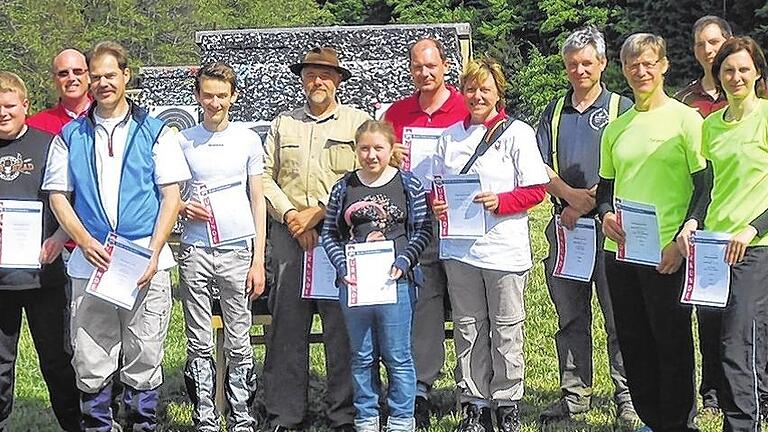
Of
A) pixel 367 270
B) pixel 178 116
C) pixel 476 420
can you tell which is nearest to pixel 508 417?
Answer: pixel 476 420

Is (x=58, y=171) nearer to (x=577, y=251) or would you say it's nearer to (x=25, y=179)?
(x=25, y=179)

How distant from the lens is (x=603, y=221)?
5.37 m

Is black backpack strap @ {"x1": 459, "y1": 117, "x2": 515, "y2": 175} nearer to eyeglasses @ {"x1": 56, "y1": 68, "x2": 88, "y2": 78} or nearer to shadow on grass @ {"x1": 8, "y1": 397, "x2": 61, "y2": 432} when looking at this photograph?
eyeglasses @ {"x1": 56, "y1": 68, "x2": 88, "y2": 78}

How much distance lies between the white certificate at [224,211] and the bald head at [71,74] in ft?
3.43

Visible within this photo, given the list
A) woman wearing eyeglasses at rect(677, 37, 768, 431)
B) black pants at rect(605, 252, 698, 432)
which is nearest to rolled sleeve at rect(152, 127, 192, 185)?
black pants at rect(605, 252, 698, 432)

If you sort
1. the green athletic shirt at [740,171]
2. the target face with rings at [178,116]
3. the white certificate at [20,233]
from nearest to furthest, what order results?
the green athletic shirt at [740,171]
the white certificate at [20,233]
the target face with rings at [178,116]

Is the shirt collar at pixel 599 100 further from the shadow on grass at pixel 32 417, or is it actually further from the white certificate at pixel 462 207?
the shadow on grass at pixel 32 417

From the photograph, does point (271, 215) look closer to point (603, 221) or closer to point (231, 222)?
point (231, 222)

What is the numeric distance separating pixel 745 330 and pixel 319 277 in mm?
2391

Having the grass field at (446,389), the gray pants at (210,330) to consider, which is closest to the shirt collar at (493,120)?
the gray pants at (210,330)

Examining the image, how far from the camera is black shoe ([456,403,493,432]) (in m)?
5.81

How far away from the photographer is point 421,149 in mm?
5969

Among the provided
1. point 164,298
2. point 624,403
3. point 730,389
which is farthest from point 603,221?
point 164,298

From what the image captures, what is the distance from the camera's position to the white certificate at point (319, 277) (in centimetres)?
592
